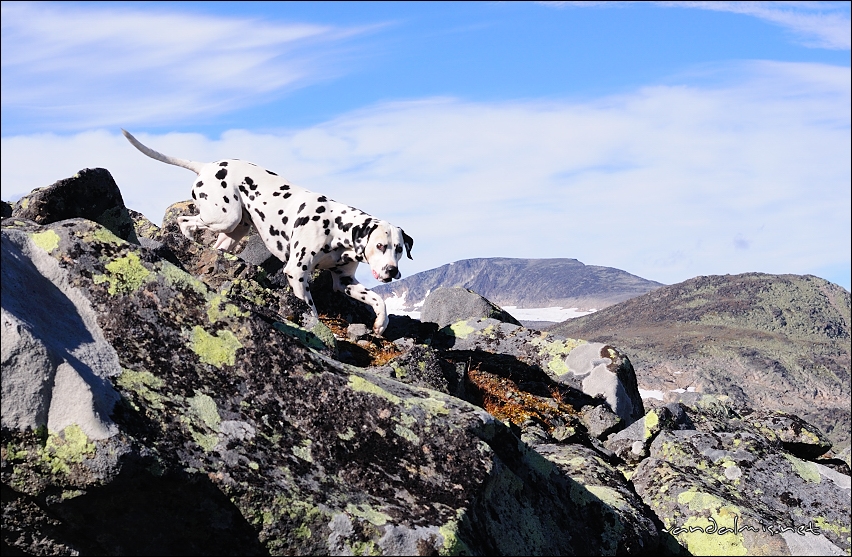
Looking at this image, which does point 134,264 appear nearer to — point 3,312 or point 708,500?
point 3,312

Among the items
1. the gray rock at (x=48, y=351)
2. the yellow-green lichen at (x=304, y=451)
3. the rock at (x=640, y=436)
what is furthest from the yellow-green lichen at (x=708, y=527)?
the gray rock at (x=48, y=351)

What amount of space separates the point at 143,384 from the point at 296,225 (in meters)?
10.1

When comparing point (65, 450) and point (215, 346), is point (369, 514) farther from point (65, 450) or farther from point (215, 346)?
point (65, 450)

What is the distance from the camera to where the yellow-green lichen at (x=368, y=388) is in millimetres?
7680

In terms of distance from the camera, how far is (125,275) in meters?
7.59

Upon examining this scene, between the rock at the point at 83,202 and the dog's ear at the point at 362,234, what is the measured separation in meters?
3.95

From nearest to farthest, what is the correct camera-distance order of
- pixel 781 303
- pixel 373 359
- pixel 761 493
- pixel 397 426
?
pixel 397 426, pixel 761 493, pixel 373 359, pixel 781 303

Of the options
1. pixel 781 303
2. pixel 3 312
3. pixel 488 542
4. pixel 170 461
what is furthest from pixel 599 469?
pixel 781 303

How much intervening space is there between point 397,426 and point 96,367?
8.33ft

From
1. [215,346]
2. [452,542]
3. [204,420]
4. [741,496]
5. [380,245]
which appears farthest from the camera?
[380,245]

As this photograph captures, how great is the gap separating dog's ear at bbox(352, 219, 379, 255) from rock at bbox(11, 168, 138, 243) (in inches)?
155

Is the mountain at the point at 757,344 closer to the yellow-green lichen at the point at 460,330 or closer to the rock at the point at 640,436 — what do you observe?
the yellow-green lichen at the point at 460,330

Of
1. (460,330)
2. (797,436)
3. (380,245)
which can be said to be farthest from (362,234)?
(797,436)

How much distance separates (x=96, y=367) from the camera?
673 cm
